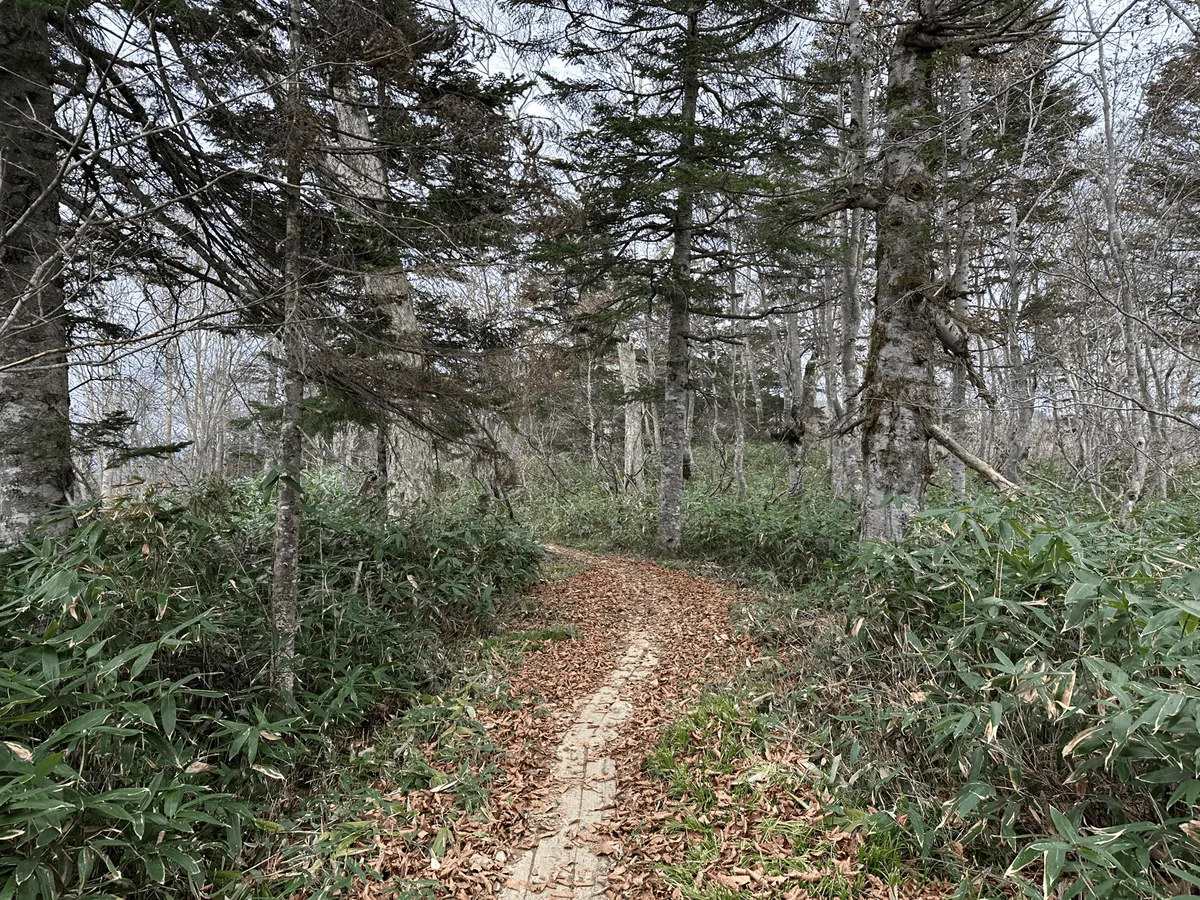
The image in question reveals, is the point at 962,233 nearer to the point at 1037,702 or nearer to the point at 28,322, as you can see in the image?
the point at 1037,702

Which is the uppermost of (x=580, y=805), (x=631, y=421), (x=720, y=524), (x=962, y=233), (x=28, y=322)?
(x=962, y=233)

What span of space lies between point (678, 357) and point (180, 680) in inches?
318

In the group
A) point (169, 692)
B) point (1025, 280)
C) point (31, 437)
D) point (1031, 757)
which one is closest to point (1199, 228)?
point (1025, 280)

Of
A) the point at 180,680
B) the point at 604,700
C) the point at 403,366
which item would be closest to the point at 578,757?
the point at 604,700

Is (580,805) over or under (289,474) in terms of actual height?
under

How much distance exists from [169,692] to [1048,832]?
446 cm

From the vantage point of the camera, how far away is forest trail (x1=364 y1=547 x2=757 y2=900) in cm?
298

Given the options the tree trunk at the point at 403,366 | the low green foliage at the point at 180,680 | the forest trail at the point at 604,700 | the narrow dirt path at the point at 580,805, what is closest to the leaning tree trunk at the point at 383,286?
the tree trunk at the point at 403,366

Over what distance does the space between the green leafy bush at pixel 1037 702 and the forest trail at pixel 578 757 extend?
1333 millimetres

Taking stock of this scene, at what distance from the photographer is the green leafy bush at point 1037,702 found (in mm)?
2316

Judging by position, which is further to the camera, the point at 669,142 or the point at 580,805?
the point at 669,142

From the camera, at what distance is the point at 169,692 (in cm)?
289

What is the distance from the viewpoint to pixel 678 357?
31.5 feet

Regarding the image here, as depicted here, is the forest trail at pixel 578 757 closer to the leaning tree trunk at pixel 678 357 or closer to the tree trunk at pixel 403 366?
the tree trunk at pixel 403 366
